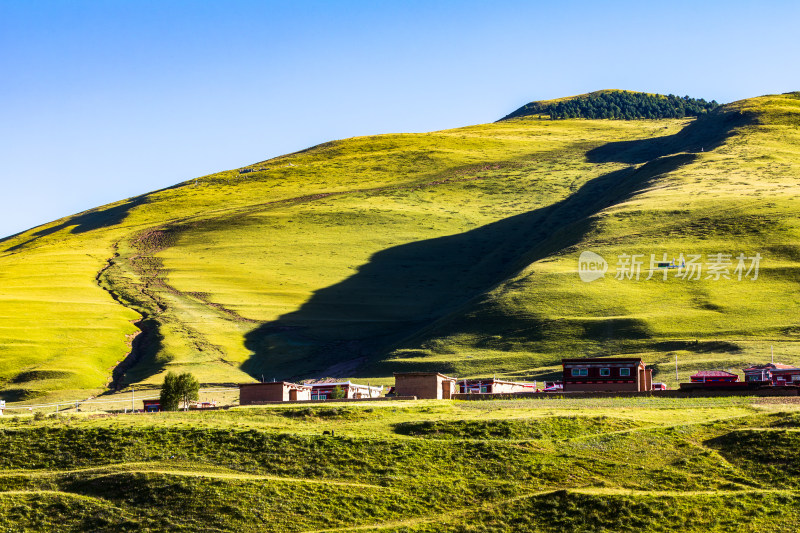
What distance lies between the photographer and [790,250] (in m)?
112

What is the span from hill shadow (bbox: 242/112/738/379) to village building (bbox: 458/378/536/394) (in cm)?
1949

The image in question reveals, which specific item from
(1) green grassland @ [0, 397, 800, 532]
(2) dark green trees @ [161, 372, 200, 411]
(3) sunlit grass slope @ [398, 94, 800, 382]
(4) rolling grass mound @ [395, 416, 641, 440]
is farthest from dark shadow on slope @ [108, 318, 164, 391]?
(4) rolling grass mound @ [395, 416, 641, 440]

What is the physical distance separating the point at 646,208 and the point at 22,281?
8731cm

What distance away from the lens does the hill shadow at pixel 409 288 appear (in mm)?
109062

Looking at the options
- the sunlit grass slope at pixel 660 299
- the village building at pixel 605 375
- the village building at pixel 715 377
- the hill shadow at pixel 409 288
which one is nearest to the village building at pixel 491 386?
the sunlit grass slope at pixel 660 299

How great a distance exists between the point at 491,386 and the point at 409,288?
6404 cm

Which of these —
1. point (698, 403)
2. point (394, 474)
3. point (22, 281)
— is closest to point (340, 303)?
point (22, 281)

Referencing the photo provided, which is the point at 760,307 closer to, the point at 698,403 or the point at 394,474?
the point at 698,403

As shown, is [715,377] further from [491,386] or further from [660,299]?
[660,299]

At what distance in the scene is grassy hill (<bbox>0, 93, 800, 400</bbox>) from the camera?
310ft

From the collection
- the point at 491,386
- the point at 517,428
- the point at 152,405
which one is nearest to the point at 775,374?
the point at 491,386

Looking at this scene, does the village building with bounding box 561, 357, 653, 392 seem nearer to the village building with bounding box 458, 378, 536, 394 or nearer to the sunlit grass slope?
the village building with bounding box 458, 378, 536, 394

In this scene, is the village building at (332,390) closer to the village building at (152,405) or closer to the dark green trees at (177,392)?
the village building at (152,405)

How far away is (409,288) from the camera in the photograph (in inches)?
5423
